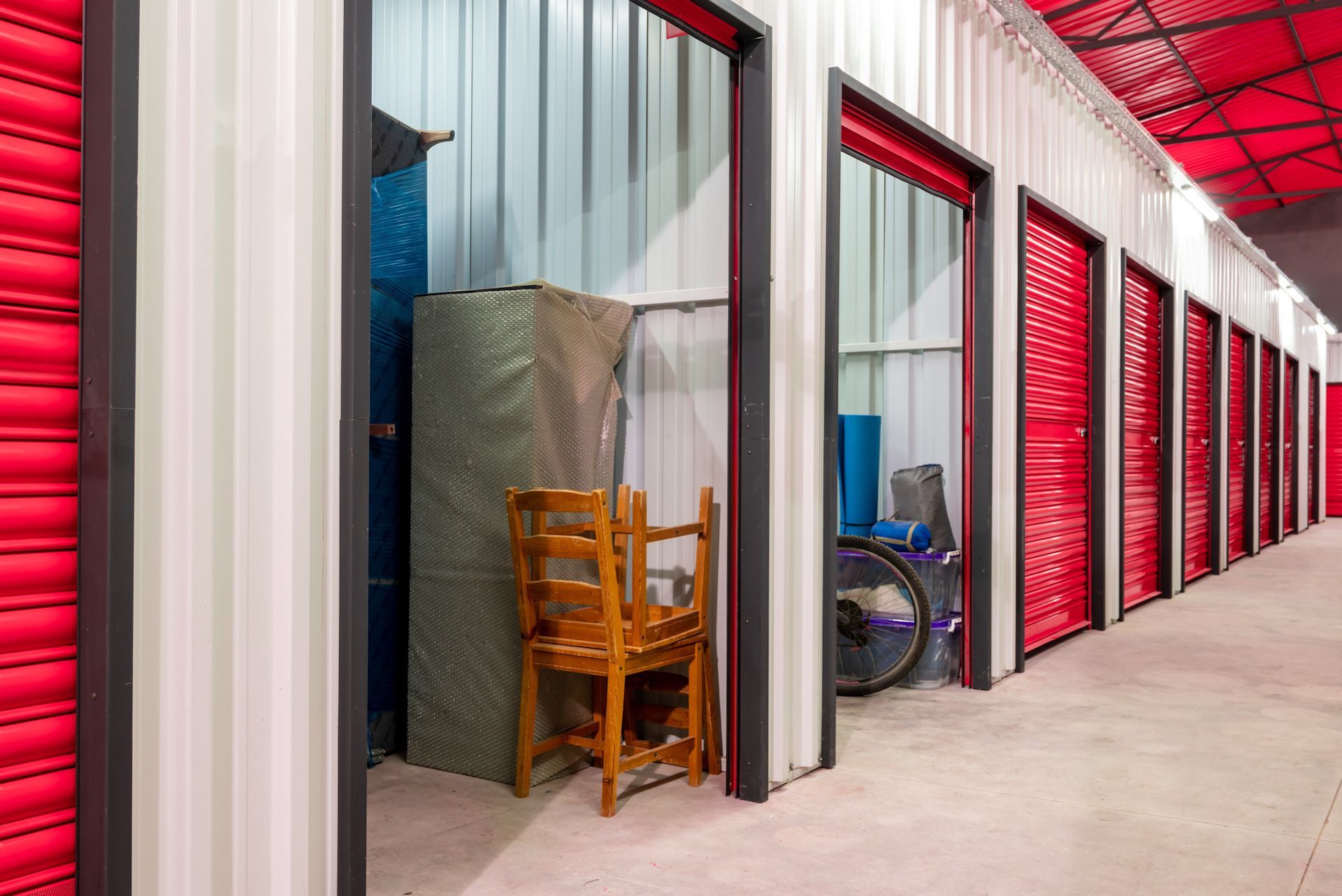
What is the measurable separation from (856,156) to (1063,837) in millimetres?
2618

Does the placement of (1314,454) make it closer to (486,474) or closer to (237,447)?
(486,474)

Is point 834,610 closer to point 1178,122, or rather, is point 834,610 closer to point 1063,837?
point 1063,837

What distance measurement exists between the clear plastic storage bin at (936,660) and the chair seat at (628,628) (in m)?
1.94

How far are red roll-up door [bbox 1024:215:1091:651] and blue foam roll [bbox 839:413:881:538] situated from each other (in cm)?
87

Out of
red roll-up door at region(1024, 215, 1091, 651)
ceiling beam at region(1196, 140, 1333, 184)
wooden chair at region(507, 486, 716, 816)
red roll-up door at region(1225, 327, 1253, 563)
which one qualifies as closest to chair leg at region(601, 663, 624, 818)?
wooden chair at region(507, 486, 716, 816)

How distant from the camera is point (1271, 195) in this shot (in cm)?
1930

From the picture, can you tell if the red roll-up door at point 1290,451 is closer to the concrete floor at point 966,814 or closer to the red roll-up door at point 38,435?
the concrete floor at point 966,814

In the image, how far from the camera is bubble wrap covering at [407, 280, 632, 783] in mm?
3777

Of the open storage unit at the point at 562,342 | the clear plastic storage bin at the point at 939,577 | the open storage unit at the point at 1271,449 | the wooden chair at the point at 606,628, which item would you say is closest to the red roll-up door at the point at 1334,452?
the open storage unit at the point at 1271,449

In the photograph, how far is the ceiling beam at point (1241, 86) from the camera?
13.9m

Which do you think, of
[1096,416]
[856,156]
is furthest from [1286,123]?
[856,156]

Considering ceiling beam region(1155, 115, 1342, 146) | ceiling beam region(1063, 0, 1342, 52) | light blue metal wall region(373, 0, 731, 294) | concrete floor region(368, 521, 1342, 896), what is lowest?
concrete floor region(368, 521, 1342, 896)

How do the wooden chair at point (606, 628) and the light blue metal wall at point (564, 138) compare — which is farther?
the light blue metal wall at point (564, 138)

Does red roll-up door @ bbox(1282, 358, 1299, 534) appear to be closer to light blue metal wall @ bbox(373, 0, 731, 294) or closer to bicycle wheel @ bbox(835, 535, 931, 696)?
bicycle wheel @ bbox(835, 535, 931, 696)
